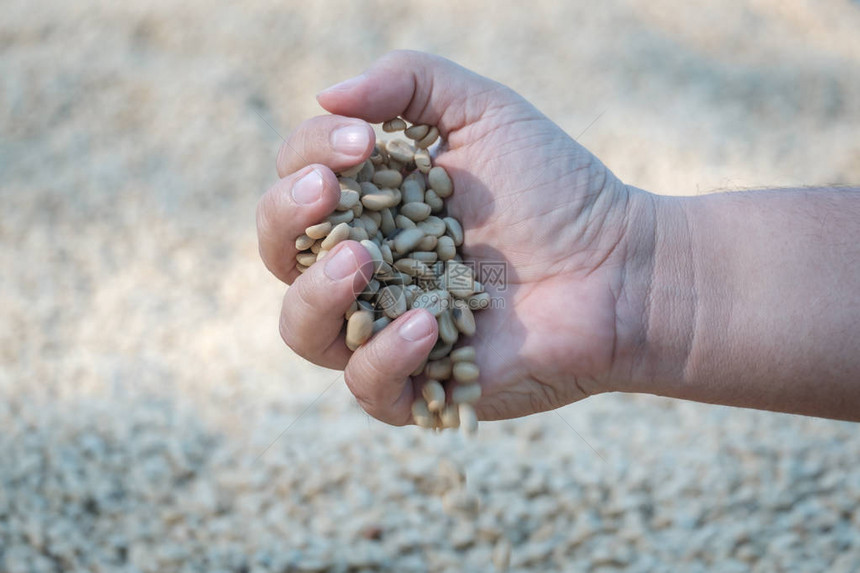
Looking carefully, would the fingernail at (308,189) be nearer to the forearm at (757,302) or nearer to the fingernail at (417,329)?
the fingernail at (417,329)

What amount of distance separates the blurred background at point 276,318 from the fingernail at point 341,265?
434mm

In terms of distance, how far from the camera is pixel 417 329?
92 cm

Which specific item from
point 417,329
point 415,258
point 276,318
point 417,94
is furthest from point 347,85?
point 276,318

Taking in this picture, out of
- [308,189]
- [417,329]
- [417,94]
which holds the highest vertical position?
[417,94]

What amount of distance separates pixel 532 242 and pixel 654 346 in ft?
0.75

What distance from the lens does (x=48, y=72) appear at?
2555 millimetres

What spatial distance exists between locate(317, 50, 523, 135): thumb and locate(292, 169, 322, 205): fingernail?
0.15 meters

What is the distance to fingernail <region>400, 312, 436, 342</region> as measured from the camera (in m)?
0.91

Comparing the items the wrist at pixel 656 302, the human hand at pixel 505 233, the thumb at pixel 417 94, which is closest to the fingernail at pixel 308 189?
the human hand at pixel 505 233

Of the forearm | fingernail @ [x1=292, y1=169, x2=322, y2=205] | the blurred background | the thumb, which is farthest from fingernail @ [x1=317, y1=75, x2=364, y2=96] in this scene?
the blurred background

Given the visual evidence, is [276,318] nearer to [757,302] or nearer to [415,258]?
[415,258]

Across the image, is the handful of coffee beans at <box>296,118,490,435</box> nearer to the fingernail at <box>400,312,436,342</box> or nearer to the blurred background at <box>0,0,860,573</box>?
the fingernail at <box>400,312,436,342</box>

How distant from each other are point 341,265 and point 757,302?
1.88 feet

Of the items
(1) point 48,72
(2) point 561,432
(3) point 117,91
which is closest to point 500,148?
(2) point 561,432
